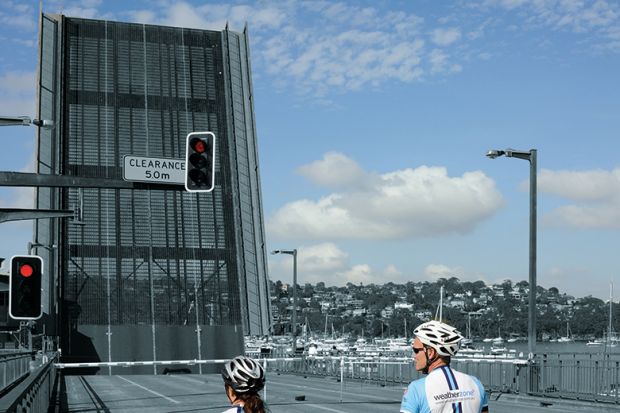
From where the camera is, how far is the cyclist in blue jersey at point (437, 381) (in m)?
4.12

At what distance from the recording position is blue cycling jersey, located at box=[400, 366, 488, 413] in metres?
4.12

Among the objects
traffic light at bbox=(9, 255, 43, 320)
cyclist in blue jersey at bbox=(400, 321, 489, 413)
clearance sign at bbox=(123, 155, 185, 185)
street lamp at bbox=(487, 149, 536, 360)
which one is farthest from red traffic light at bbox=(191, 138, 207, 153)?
street lamp at bbox=(487, 149, 536, 360)

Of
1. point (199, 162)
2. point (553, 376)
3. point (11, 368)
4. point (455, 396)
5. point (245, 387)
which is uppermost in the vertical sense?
point (199, 162)

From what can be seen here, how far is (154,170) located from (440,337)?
25.3 feet

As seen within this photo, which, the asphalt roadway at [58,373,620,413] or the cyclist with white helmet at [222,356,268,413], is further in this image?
the asphalt roadway at [58,373,620,413]

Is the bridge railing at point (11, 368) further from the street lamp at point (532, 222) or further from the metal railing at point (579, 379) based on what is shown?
the street lamp at point (532, 222)

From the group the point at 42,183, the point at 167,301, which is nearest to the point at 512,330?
the point at 167,301

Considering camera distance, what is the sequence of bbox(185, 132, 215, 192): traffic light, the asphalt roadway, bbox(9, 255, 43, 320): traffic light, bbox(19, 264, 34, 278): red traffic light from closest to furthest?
bbox(9, 255, 43, 320): traffic light, bbox(19, 264, 34, 278): red traffic light, bbox(185, 132, 215, 192): traffic light, the asphalt roadway

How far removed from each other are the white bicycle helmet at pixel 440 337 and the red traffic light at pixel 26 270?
23.1ft

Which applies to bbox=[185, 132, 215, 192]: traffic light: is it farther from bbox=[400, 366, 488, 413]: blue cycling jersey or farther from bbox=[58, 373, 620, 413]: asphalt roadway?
bbox=[400, 366, 488, 413]: blue cycling jersey

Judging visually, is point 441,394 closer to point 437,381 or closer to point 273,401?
point 437,381

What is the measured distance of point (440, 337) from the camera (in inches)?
163

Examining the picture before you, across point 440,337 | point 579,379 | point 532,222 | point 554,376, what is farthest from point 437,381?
point 532,222

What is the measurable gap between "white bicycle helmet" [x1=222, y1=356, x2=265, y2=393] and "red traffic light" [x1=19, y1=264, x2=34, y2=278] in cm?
704
